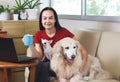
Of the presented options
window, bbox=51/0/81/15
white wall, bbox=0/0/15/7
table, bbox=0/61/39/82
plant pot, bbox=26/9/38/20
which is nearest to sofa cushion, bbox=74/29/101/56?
table, bbox=0/61/39/82

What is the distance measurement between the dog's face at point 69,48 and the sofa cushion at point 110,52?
0.42 m

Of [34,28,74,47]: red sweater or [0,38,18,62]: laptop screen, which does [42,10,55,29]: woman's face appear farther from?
[0,38,18,62]: laptop screen

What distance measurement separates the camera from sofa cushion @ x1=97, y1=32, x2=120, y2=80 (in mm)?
2385

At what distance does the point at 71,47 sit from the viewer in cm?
221

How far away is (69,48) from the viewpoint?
7.28 feet

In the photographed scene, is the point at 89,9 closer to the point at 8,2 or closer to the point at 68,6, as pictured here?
the point at 68,6

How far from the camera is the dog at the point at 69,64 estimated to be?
2.23 metres

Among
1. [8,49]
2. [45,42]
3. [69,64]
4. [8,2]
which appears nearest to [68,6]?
[8,2]

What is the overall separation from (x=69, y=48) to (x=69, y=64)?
17 centimetres

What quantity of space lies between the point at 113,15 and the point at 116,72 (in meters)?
0.93

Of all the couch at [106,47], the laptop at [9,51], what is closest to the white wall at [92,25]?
the couch at [106,47]

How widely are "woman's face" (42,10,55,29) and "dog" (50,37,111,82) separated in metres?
0.33

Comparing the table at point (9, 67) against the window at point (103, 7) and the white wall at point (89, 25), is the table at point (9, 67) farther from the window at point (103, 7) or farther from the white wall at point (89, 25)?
the window at point (103, 7)

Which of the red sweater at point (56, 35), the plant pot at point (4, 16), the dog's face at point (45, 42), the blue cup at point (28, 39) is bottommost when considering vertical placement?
the dog's face at point (45, 42)
